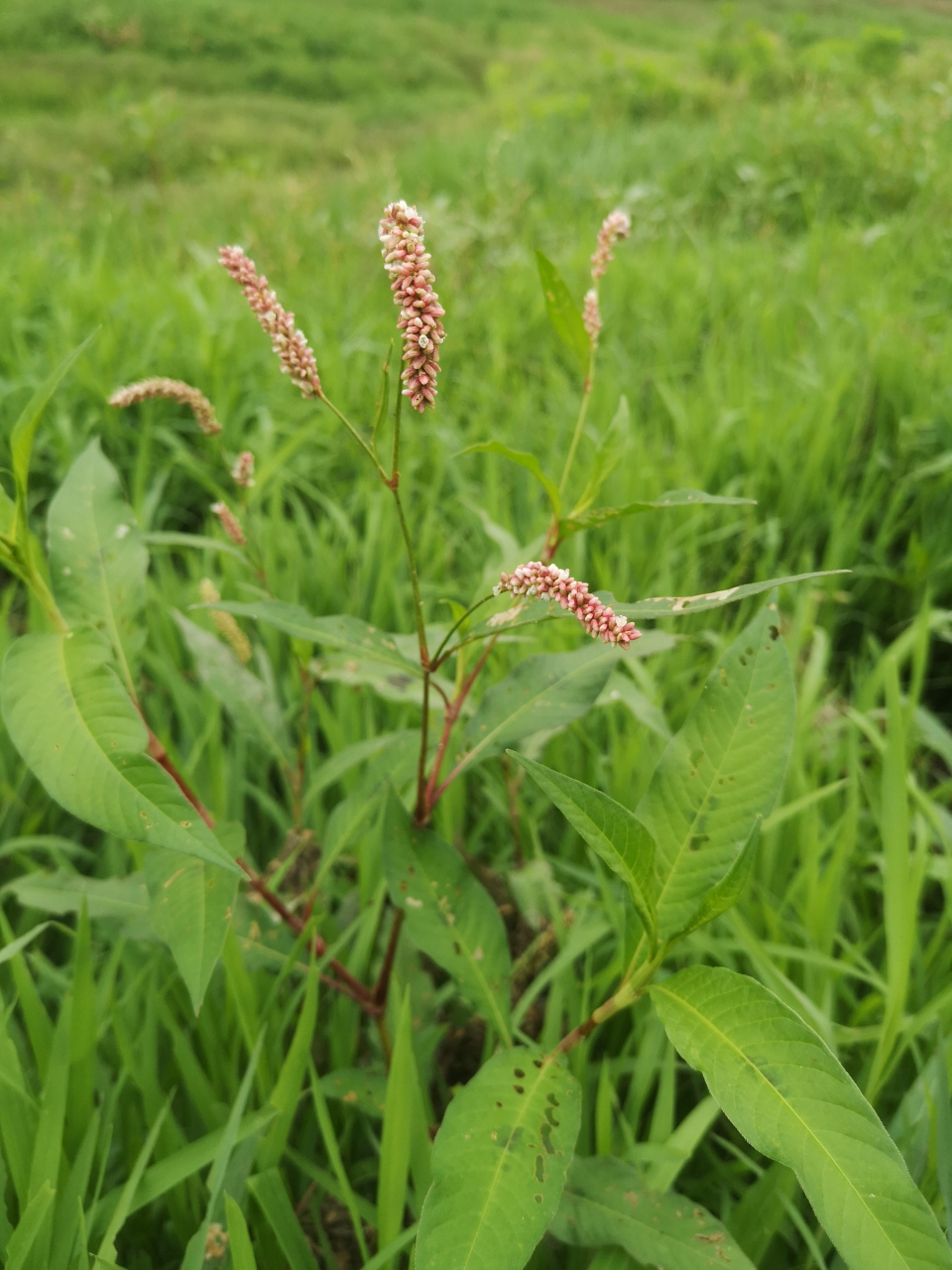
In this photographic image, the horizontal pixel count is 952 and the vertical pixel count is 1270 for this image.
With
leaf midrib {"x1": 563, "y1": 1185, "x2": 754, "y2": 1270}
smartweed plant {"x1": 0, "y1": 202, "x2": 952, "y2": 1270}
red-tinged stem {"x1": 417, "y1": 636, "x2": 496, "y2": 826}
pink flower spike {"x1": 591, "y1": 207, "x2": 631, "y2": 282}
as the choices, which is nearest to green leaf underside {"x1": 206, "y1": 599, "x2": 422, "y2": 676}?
smartweed plant {"x1": 0, "y1": 202, "x2": 952, "y2": 1270}

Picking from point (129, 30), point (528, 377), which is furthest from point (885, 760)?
point (129, 30)

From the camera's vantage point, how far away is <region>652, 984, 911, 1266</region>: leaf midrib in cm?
51

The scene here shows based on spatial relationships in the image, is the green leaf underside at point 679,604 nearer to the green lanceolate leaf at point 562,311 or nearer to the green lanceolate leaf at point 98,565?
the green lanceolate leaf at point 562,311

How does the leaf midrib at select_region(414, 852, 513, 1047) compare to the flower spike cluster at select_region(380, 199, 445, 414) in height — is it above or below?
below

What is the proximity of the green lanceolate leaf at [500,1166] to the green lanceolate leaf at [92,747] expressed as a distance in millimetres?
284

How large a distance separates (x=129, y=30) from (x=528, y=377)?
18619 millimetres

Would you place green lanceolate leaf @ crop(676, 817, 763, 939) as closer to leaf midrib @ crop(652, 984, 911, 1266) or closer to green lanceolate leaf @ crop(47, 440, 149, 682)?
leaf midrib @ crop(652, 984, 911, 1266)

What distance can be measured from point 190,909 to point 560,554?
1360mm

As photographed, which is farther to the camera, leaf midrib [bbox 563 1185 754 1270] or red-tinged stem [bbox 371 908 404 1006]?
red-tinged stem [bbox 371 908 404 1006]

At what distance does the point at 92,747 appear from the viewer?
645 mm

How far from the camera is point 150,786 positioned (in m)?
0.63

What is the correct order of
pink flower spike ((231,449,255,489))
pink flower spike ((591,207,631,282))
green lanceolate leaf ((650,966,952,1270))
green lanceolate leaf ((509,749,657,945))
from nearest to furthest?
green lanceolate leaf ((650,966,952,1270))
green lanceolate leaf ((509,749,657,945))
pink flower spike ((591,207,631,282))
pink flower spike ((231,449,255,489))

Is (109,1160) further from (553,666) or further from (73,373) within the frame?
(73,373)

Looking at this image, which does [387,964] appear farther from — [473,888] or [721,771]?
[721,771]
